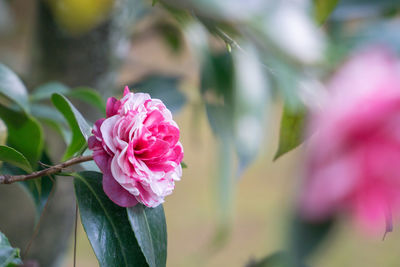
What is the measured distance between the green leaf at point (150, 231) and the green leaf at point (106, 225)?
0.5 inches

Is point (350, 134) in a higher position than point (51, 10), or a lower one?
lower

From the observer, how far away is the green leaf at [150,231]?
0.92ft

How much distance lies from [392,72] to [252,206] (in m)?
1.90

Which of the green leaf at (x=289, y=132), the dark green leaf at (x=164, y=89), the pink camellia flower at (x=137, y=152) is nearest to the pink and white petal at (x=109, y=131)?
the pink camellia flower at (x=137, y=152)

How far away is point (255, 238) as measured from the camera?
178cm

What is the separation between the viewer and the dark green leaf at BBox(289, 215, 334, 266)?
9 cm

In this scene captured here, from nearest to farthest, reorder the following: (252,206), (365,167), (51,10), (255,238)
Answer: (365,167)
(51,10)
(255,238)
(252,206)

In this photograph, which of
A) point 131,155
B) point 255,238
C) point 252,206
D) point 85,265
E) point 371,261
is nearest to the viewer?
point 131,155

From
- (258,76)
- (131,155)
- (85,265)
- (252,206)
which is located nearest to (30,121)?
(131,155)

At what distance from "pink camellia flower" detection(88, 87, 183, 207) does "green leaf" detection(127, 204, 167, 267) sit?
13mm

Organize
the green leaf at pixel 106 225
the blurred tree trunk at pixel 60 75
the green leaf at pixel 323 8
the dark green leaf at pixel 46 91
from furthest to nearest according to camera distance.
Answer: the blurred tree trunk at pixel 60 75 < the dark green leaf at pixel 46 91 < the green leaf at pixel 106 225 < the green leaf at pixel 323 8

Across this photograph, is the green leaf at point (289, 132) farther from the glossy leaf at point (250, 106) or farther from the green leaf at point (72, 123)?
the green leaf at point (72, 123)

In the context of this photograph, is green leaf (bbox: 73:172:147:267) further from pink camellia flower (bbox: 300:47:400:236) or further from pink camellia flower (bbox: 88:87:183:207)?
pink camellia flower (bbox: 300:47:400:236)

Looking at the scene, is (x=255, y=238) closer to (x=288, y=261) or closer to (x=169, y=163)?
(x=169, y=163)
